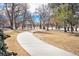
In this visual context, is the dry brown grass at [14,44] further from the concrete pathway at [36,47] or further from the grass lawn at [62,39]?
the grass lawn at [62,39]

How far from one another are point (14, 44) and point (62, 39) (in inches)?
20.7

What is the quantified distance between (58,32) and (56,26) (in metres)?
0.07

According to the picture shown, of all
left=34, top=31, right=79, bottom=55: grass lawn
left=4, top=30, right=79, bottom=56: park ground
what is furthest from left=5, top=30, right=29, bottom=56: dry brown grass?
left=34, top=31, right=79, bottom=55: grass lawn

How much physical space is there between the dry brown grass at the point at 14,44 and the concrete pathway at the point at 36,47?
0.13ft

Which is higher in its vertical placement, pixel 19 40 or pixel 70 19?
pixel 70 19

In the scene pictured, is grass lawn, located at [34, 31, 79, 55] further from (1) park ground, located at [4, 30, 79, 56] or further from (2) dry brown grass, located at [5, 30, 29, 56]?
(2) dry brown grass, located at [5, 30, 29, 56]

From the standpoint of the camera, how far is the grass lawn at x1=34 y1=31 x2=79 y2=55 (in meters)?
3.61

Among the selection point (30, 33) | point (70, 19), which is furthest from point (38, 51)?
point (70, 19)

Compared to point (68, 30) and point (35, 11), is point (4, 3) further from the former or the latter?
point (68, 30)

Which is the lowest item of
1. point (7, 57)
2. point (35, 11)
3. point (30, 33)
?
point (7, 57)

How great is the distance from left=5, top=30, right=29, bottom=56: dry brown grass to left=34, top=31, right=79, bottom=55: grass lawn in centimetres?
23

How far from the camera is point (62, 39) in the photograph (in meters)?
3.63

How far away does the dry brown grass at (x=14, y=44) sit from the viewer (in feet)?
11.8

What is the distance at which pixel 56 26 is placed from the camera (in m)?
3.66
